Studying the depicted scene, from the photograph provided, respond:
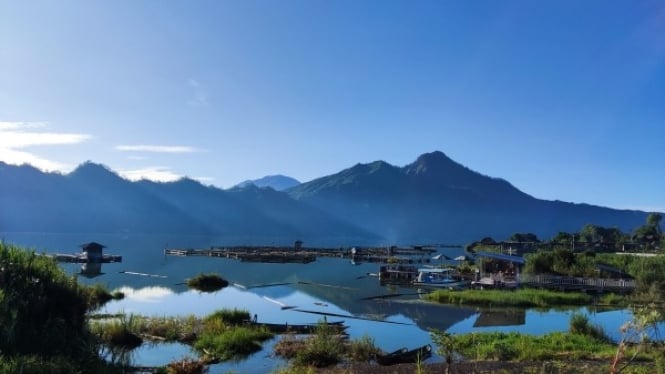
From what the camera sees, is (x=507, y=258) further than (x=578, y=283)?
Yes

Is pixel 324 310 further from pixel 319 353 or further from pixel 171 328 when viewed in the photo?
pixel 319 353

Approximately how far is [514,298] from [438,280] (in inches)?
581

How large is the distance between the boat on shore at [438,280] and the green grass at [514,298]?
28.6ft

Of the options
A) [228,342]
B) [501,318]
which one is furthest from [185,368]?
[501,318]

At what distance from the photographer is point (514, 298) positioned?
125 ft

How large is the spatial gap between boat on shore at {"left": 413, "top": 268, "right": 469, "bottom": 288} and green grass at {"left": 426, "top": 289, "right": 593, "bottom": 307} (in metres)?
8.71

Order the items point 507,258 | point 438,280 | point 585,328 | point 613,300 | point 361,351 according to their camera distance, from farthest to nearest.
Result: point 438,280
point 507,258
point 613,300
point 585,328
point 361,351

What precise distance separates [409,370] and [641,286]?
1230 inches

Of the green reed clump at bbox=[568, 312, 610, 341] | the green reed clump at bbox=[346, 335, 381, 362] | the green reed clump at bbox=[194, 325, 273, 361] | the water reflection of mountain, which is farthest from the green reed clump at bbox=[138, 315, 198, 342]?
→ the green reed clump at bbox=[568, 312, 610, 341]

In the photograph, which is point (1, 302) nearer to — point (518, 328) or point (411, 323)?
point (411, 323)

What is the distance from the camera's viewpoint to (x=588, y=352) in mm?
18984

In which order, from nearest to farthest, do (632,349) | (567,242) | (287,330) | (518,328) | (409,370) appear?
1. (409,370)
2. (632,349)
3. (287,330)
4. (518,328)
5. (567,242)

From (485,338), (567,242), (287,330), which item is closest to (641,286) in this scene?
(485,338)

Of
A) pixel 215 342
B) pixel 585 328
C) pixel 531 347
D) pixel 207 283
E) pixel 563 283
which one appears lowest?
pixel 207 283
